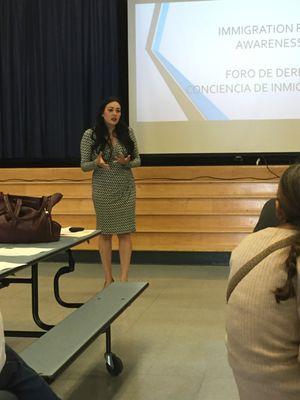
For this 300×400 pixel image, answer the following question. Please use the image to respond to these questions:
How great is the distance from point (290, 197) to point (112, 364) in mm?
1731

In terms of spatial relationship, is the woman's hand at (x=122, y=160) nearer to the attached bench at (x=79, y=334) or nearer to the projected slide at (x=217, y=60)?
the attached bench at (x=79, y=334)

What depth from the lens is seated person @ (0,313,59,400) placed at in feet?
4.94

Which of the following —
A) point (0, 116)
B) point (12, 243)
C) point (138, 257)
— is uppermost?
point (0, 116)

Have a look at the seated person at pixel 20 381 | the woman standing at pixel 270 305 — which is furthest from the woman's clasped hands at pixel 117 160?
the woman standing at pixel 270 305

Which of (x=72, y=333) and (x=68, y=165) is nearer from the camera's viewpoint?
(x=72, y=333)

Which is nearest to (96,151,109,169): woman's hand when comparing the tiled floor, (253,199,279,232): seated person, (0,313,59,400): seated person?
the tiled floor

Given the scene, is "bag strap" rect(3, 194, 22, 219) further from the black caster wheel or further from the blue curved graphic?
the blue curved graphic

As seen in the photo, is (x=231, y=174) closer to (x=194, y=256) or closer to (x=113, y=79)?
(x=194, y=256)

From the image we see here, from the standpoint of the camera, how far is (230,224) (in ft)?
17.3

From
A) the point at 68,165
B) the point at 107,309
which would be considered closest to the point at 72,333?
the point at 107,309

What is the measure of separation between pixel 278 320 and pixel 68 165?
4.71m

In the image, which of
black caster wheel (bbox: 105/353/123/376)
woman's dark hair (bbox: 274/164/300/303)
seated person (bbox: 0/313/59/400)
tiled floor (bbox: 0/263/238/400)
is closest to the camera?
woman's dark hair (bbox: 274/164/300/303)

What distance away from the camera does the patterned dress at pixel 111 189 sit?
4.22 m

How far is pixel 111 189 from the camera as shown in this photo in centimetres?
422
